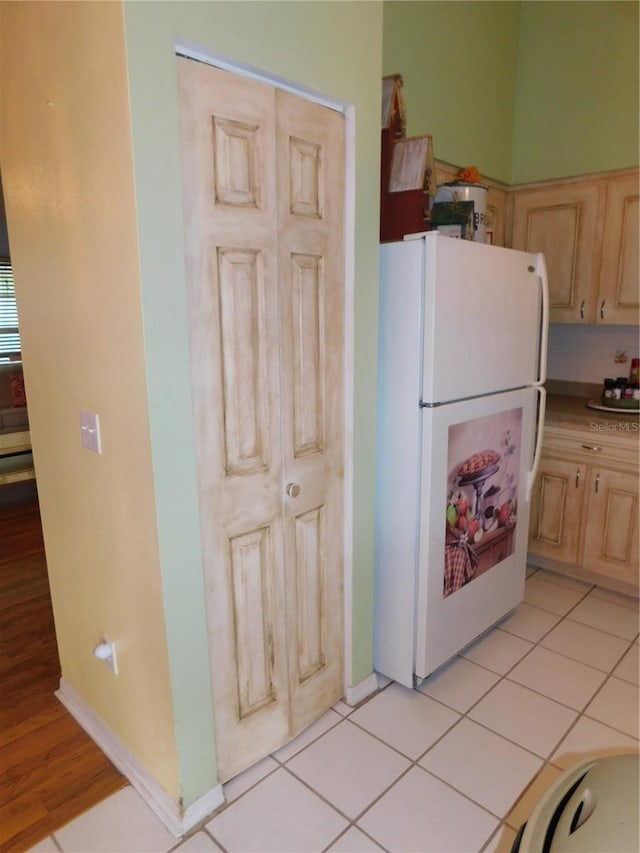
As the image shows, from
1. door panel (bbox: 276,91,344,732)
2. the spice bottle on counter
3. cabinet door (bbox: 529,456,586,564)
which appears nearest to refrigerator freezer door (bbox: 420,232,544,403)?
door panel (bbox: 276,91,344,732)

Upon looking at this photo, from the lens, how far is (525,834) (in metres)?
0.80

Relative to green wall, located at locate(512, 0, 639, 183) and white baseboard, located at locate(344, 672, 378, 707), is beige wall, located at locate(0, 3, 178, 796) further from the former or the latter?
green wall, located at locate(512, 0, 639, 183)

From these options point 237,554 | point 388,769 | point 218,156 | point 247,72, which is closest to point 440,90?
point 247,72

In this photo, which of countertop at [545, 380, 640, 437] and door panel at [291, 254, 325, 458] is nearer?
door panel at [291, 254, 325, 458]

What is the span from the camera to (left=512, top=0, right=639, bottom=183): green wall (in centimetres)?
290

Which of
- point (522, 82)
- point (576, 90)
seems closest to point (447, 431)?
point (576, 90)

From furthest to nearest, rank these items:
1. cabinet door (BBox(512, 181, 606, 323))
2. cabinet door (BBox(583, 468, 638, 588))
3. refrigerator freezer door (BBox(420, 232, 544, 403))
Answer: cabinet door (BBox(512, 181, 606, 323))
cabinet door (BBox(583, 468, 638, 588))
refrigerator freezer door (BBox(420, 232, 544, 403))

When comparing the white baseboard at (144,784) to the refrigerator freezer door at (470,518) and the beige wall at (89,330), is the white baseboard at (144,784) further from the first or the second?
the refrigerator freezer door at (470,518)

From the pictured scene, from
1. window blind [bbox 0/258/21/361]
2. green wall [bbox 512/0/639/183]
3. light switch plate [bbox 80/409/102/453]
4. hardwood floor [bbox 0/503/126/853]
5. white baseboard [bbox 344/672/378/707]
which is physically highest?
green wall [bbox 512/0/639/183]

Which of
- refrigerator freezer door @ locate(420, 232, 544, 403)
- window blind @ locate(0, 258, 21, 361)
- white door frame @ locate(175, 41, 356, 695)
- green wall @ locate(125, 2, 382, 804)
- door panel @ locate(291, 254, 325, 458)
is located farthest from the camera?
window blind @ locate(0, 258, 21, 361)

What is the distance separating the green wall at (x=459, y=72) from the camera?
8.46 feet

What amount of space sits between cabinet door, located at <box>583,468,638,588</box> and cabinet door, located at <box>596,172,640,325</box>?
2.86 ft

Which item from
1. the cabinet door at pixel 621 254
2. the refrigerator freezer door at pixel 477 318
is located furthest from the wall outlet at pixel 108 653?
the cabinet door at pixel 621 254

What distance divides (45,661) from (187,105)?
7.32 feet
